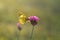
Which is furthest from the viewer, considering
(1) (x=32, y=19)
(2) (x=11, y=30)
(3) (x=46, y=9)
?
(3) (x=46, y=9)

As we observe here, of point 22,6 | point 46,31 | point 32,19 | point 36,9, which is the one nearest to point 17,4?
point 22,6

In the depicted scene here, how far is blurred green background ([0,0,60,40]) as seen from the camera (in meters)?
1.53

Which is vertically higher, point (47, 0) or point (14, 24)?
point (47, 0)

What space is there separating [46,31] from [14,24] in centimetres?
25

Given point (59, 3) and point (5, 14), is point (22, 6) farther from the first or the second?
point (59, 3)

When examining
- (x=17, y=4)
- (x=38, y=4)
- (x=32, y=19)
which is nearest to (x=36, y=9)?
(x=38, y=4)

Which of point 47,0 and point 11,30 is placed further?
point 47,0

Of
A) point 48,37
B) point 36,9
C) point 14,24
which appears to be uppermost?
point 36,9

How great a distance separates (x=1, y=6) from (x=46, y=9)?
361 millimetres

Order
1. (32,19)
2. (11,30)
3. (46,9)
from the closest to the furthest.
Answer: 1. (32,19)
2. (11,30)
3. (46,9)

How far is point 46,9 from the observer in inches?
64.7

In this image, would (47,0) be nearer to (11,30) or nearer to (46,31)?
(46,31)

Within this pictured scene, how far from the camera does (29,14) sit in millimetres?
1581

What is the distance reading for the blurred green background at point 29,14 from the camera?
1534 mm
